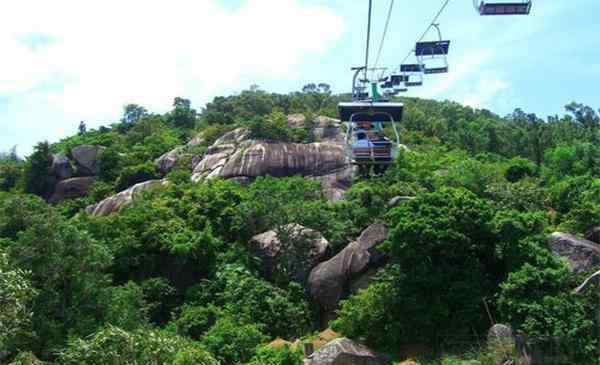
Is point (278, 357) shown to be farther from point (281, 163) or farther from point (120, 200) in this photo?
point (120, 200)

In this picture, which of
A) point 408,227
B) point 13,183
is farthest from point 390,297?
point 13,183

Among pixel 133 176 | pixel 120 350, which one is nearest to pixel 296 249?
pixel 120 350

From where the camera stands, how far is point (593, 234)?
2489cm

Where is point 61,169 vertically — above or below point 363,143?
below

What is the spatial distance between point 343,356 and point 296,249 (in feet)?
28.5

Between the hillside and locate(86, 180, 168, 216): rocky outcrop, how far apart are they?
138 mm

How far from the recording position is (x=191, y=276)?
102 ft

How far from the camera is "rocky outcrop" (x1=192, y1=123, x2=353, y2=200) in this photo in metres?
41.7

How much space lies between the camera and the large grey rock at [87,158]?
1902 inches

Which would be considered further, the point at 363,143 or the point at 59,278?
the point at 59,278

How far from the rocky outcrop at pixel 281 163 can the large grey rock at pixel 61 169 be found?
34.2ft

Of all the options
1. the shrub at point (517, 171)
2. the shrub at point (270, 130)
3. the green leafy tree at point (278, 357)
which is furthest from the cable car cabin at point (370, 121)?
the shrub at point (270, 130)

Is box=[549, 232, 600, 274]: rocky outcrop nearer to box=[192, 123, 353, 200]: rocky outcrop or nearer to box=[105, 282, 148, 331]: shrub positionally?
box=[105, 282, 148, 331]: shrub

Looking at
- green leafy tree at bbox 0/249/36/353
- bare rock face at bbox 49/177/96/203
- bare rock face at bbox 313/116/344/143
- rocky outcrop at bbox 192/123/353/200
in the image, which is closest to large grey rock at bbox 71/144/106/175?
bare rock face at bbox 49/177/96/203
